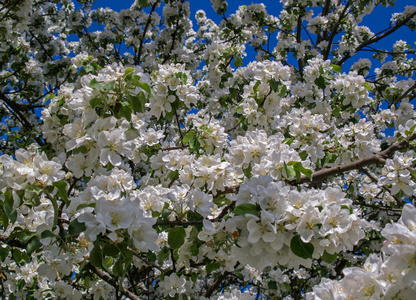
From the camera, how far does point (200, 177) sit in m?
2.07

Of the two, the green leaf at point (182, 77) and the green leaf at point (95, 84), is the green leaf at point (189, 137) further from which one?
the green leaf at point (95, 84)

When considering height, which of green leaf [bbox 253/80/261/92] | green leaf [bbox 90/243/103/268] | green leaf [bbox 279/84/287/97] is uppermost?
green leaf [bbox 253/80/261/92]

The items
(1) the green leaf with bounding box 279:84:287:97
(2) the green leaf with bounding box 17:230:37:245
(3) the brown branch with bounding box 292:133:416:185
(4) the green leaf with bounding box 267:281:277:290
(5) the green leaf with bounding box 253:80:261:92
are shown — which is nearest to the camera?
(2) the green leaf with bounding box 17:230:37:245

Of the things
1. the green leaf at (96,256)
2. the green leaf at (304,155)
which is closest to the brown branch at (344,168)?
the green leaf at (304,155)

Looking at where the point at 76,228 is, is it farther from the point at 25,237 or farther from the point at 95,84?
the point at 95,84

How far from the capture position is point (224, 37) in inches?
232

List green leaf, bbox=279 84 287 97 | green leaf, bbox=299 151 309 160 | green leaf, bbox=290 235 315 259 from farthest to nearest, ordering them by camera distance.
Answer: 1. green leaf, bbox=279 84 287 97
2. green leaf, bbox=299 151 309 160
3. green leaf, bbox=290 235 315 259

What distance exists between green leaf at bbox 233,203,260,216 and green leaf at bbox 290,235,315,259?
197 millimetres

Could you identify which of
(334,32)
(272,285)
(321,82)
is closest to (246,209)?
(321,82)

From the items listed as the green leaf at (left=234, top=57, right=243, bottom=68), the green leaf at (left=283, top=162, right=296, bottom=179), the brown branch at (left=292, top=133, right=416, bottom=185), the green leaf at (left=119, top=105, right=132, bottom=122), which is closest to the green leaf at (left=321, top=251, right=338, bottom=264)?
the green leaf at (left=283, top=162, right=296, bottom=179)

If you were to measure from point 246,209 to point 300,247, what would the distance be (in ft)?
0.89

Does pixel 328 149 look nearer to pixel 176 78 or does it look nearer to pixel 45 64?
pixel 176 78

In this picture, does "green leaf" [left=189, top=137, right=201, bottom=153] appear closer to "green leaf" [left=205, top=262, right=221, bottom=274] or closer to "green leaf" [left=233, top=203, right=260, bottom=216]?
"green leaf" [left=205, top=262, right=221, bottom=274]

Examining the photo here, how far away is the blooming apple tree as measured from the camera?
142 centimetres
